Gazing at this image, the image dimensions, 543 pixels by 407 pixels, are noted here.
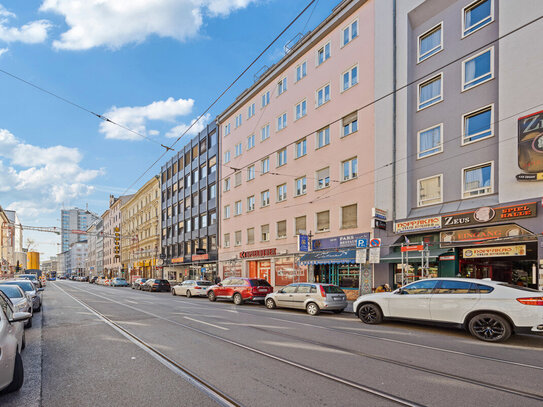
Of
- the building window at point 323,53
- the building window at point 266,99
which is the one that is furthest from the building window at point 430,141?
the building window at point 266,99

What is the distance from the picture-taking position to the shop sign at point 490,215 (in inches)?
521

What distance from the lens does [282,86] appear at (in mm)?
28641

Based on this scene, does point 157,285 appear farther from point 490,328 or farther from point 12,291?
point 490,328

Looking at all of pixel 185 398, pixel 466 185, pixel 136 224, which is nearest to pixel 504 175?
pixel 466 185

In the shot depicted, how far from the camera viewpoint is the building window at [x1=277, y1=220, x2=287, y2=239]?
26.6 metres

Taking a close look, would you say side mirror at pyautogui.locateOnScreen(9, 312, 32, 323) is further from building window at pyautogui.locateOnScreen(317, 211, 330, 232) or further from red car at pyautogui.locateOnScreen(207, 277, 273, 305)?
building window at pyautogui.locateOnScreen(317, 211, 330, 232)

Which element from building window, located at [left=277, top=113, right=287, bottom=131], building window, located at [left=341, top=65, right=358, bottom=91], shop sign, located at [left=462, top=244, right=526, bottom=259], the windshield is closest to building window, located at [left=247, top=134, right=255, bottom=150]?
building window, located at [left=277, top=113, right=287, bottom=131]

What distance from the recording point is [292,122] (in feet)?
87.5

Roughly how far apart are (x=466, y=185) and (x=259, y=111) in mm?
19570

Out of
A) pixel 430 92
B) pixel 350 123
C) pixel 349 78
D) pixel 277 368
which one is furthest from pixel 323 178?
pixel 277 368

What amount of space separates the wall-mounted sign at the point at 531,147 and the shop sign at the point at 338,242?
26.2 ft

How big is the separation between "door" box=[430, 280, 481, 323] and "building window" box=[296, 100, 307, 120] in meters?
18.0

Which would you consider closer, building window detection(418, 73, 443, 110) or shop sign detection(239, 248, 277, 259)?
building window detection(418, 73, 443, 110)

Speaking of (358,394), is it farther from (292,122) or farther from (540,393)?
(292,122)
